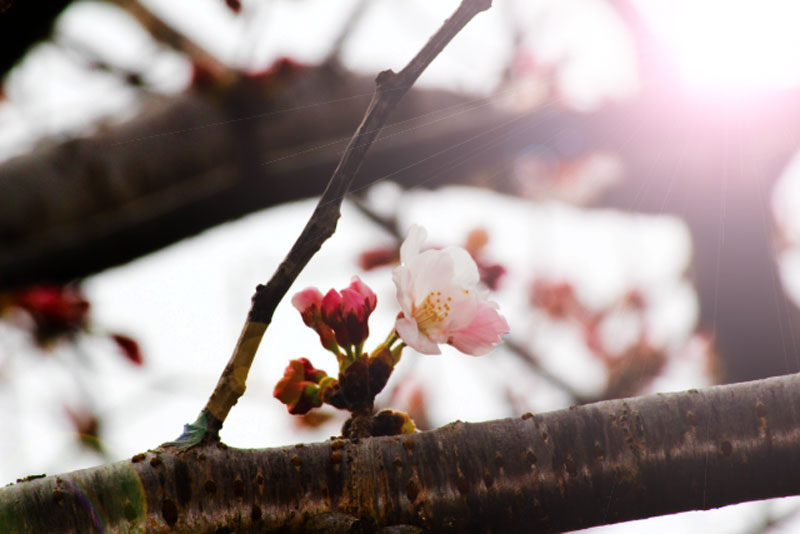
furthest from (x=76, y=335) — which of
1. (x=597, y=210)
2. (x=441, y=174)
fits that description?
(x=597, y=210)

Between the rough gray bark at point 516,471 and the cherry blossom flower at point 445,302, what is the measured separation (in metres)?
0.19

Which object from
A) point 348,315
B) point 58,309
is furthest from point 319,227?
point 58,309

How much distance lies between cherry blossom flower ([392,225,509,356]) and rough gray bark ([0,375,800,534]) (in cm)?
19

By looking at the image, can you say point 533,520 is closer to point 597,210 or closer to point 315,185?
point 315,185

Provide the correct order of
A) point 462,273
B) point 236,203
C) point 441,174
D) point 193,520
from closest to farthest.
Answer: point 193,520 → point 462,273 → point 236,203 → point 441,174

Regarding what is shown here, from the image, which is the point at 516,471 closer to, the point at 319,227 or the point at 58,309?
the point at 319,227

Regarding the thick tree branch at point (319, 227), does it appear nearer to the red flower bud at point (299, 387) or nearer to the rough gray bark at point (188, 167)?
the red flower bud at point (299, 387)

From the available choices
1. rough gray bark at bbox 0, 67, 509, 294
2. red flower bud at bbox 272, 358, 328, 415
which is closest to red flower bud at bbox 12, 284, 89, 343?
rough gray bark at bbox 0, 67, 509, 294

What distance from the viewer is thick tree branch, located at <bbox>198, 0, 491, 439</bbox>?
703mm

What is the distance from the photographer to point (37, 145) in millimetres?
1986

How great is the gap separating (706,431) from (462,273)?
36 cm

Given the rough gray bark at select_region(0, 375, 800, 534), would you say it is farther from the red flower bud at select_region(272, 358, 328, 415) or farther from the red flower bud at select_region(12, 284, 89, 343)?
the red flower bud at select_region(12, 284, 89, 343)

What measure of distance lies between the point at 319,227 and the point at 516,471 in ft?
1.07

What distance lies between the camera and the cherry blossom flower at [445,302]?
0.91 metres
